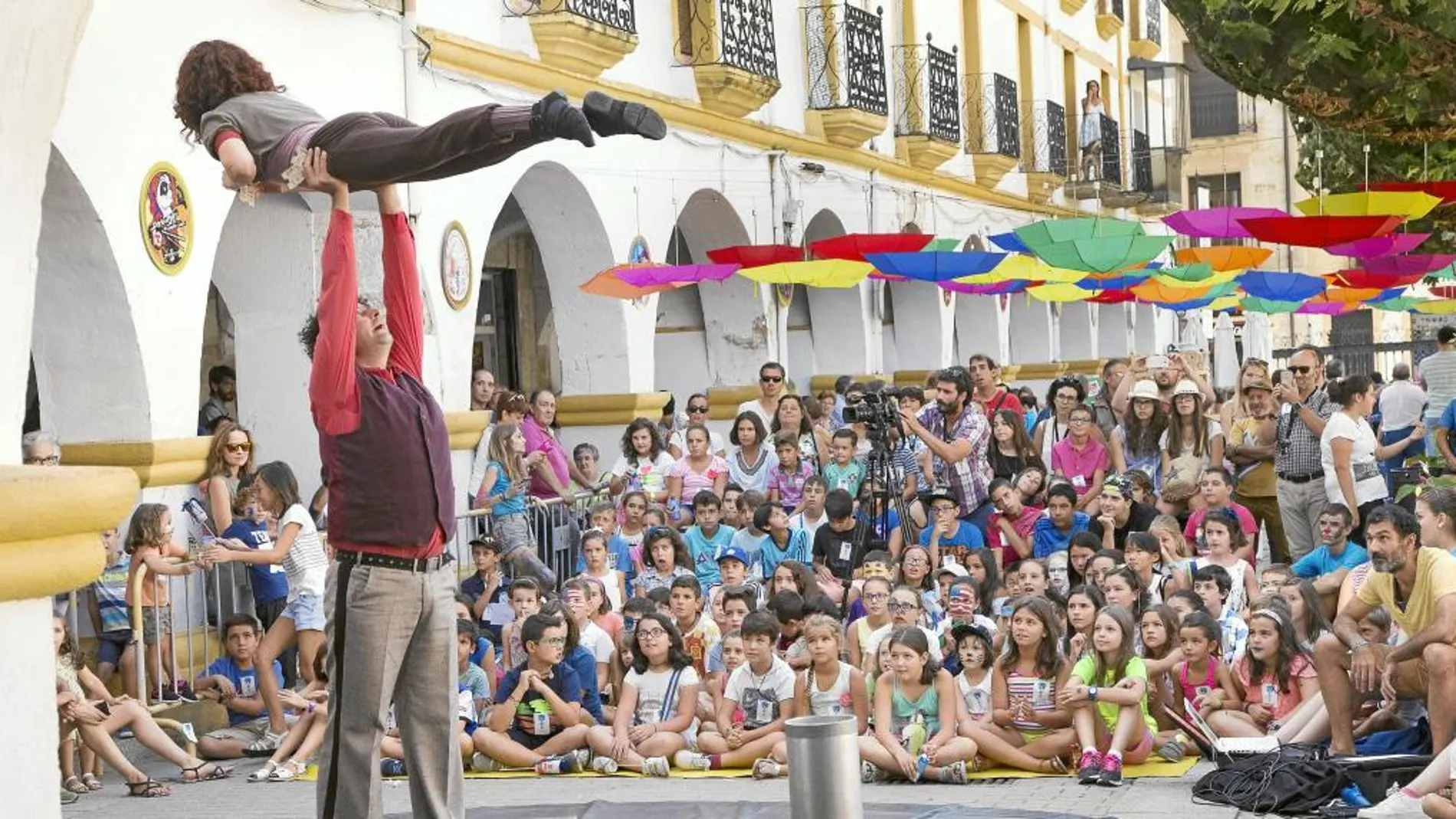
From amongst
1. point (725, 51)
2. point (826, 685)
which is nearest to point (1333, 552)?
point (826, 685)

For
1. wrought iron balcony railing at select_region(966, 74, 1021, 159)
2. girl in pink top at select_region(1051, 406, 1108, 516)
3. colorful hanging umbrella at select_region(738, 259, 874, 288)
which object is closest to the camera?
girl in pink top at select_region(1051, 406, 1108, 516)

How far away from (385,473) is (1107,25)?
97.5 feet

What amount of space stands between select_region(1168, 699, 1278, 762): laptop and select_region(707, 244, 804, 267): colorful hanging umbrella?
21.3 ft

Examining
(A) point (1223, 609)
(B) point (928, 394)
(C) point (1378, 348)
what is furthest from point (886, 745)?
(C) point (1378, 348)

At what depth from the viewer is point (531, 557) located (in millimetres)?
12398

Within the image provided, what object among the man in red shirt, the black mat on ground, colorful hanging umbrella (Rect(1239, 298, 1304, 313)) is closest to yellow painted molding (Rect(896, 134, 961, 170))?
colorful hanging umbrella (Rect(1239, 298, 1304, 313))

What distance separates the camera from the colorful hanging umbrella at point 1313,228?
43.6ft

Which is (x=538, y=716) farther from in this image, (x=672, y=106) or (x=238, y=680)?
Result: (x=672, y=106)

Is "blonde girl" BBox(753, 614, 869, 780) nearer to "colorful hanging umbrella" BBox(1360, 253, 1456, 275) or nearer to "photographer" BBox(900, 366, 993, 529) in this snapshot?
"photographer" BBox(900, 366, 993, 529)

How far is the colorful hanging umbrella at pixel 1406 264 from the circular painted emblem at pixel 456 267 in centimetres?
749

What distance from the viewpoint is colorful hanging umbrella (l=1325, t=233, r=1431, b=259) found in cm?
1452

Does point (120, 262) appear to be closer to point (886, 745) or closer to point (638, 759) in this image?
point (638, 759)

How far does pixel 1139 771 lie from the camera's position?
8.98 meters

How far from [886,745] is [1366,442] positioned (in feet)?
15.1
